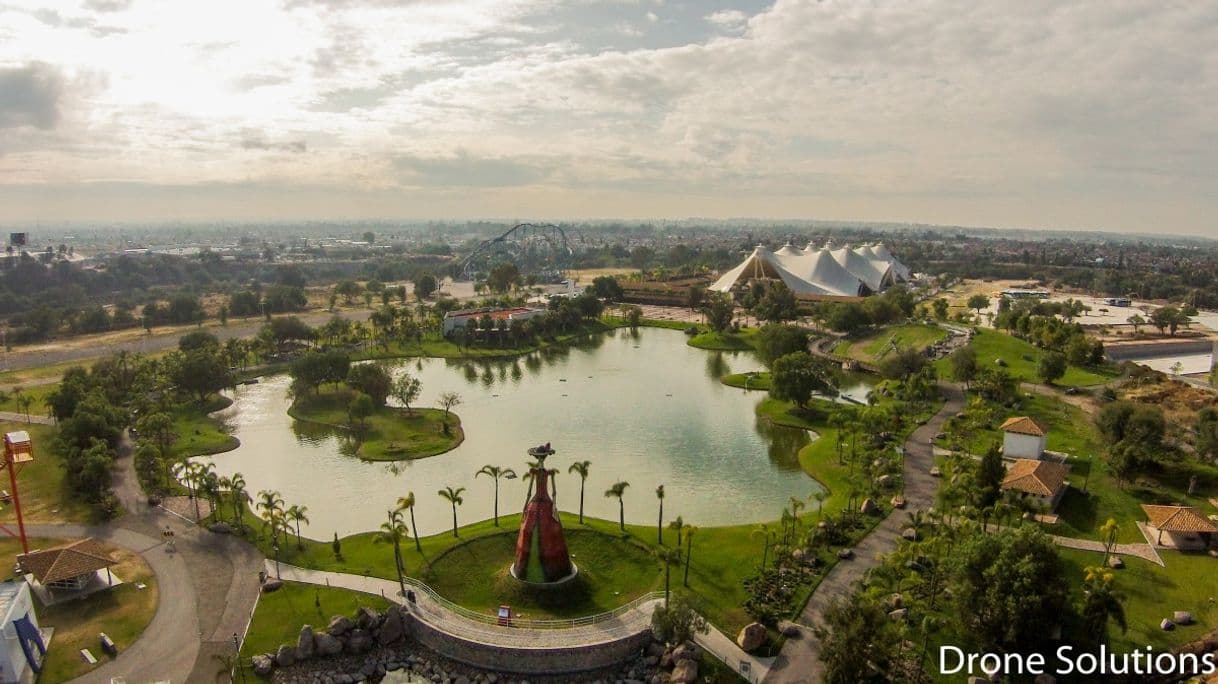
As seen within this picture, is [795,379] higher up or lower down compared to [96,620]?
higher up

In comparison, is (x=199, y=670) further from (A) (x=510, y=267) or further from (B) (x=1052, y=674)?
(A) (x=510, y=267)

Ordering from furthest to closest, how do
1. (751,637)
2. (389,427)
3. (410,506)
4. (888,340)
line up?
1. (888,340)
2. (389,427)
3. (410,506)
4. (751,637)

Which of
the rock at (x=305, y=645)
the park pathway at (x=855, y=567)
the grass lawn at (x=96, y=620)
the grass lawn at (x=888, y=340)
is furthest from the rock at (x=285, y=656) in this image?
the grass lawn at (x=888, y=340)

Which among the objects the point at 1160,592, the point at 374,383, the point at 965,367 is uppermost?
the point at 965,367

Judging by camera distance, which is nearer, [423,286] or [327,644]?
[327,644]

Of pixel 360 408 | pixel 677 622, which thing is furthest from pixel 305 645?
pixel 360 408

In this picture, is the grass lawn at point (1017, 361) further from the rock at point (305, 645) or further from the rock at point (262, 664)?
the rock at point (262, 664)

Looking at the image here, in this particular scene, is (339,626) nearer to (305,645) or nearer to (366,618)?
(366,618)
